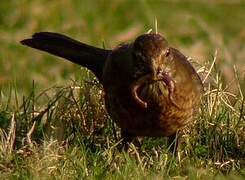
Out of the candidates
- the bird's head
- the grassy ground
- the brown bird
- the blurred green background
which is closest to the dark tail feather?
the grassy ground

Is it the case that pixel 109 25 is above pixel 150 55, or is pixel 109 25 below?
above

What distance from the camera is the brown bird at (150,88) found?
6672mm

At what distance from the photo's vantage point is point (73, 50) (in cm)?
796

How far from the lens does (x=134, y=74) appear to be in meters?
6.78

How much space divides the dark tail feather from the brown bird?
308 millimetres

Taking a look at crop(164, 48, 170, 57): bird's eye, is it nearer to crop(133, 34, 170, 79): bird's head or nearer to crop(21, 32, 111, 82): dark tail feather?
crop(133, 34, 170, 79): bird's head

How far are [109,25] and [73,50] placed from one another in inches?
185

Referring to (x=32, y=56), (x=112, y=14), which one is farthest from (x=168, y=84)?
(x=112, y=14)

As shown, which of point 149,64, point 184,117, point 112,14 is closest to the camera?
point 149,64

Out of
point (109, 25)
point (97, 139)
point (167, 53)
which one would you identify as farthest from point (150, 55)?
point (109, 25)

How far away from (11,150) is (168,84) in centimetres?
100

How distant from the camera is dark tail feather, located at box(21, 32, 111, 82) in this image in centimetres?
771

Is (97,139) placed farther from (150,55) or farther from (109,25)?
(109,25)

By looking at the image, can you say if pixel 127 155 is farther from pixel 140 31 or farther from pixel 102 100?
pixel 140 31
